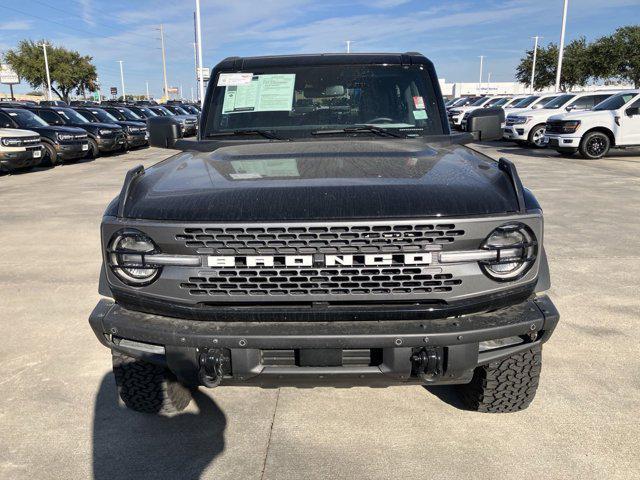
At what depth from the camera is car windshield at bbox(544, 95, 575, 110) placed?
1838cm

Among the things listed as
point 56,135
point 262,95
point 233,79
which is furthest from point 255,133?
point 56,135

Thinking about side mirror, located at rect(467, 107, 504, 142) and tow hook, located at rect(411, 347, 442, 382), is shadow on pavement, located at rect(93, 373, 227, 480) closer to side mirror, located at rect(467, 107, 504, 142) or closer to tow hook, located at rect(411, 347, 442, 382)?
tow hook, located at rect(411, 347, 442, 382)

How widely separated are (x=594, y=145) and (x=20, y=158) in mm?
15080

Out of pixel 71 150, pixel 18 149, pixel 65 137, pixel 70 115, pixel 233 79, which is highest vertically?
pixel 233 79

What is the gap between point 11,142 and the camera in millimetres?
13148

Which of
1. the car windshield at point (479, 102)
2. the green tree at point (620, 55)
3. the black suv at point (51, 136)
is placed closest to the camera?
the black suv at point (51, 136)

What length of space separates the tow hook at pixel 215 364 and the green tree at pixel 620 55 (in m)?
45.7

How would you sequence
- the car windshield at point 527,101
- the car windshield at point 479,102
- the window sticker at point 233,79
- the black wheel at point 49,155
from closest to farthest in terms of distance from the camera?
the window sticker at point 233,79, the black wheel at point 49,155, the car windshield at point 527,101, the car windshield at point 479,102

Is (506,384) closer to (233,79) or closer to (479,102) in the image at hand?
(233,79)

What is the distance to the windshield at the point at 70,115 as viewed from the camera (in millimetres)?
18172

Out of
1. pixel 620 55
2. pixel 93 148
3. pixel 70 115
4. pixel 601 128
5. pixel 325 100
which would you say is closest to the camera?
pixel 325 100

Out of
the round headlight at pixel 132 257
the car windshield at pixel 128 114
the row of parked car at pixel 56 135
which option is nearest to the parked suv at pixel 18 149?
the row of parked car at pixel 56 135

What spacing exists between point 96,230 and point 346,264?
20.2 ft

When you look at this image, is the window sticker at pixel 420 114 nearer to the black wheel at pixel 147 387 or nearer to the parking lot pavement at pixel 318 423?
the parking lot pavement at pixel 318 423
